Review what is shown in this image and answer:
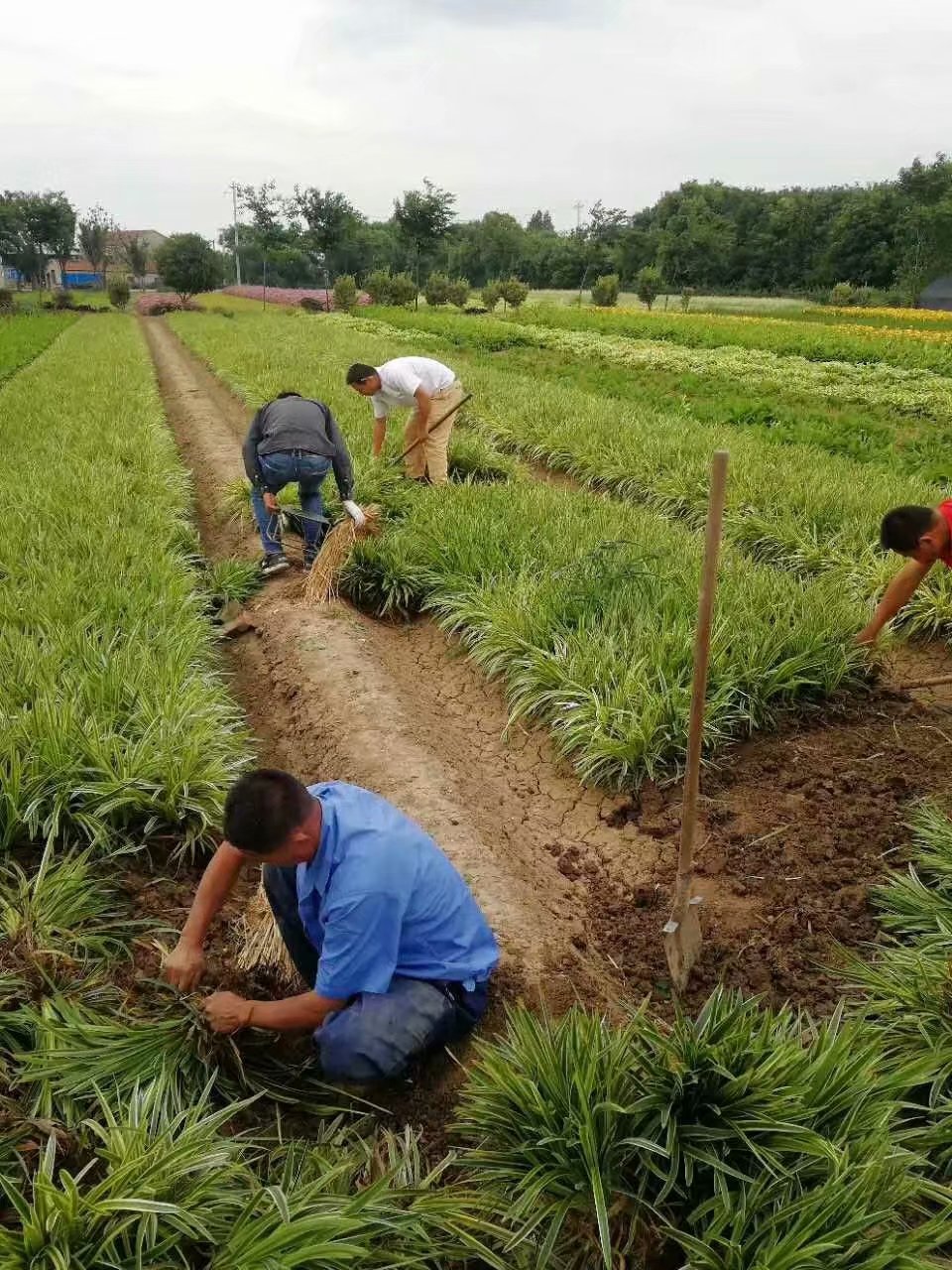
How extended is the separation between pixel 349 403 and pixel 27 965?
861 cm

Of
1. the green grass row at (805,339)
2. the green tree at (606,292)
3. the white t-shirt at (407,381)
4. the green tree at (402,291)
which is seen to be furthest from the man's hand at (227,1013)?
the green tree at (606,292)

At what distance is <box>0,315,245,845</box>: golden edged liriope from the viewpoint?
304 cm

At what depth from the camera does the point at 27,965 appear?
7.75 ft

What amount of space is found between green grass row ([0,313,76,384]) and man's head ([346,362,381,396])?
A: 12801mm

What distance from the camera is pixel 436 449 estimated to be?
7.57 m

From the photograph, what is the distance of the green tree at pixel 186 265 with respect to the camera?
146ft

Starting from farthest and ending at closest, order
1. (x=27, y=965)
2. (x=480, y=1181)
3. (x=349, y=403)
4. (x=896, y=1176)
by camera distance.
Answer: (x=349, y=403) < (x=27, y=965) < (x=480, y=1181) < (x=896, y=1176)

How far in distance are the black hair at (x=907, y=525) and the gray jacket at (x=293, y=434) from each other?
12.3ft

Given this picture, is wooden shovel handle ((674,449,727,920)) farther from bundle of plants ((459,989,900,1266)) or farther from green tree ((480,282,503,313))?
green tree ((480,282,503,313))

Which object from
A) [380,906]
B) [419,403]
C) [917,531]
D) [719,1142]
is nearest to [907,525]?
[917,531]

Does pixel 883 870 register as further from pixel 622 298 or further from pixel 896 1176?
pixel 622 298

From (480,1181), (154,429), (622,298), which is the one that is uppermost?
(622,298)

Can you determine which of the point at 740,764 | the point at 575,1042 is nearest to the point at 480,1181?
the point at 575,1042

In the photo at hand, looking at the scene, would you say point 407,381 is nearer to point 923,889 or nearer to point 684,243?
point 923,889
